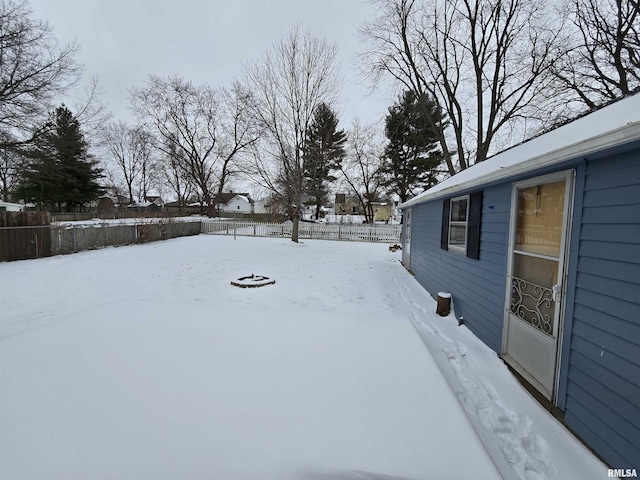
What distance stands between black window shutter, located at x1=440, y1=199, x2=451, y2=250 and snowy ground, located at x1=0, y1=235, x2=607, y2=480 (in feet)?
5.90

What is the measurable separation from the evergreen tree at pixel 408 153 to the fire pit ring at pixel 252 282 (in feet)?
58.1

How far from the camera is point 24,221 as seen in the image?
332 inches

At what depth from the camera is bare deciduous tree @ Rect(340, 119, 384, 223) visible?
73.4ft

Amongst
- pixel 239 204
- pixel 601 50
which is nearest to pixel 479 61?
pixel 601 50

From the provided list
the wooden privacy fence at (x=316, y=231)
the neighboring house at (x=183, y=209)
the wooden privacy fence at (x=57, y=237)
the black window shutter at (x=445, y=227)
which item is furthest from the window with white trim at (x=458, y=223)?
the neighboring house at (x=183, y=209)

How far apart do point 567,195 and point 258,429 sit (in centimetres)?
306

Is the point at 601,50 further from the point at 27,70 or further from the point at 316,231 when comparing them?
the point at 27,70

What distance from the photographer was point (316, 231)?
Result: 17.1 metres

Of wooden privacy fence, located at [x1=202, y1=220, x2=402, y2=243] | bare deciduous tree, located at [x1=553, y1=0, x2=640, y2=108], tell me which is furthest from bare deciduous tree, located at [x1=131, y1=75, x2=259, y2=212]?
bare deciduous tree, located at [x1=553, y1=0, x2=640, y2=108]

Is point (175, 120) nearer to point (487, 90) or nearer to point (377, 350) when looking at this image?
point (487, 90)

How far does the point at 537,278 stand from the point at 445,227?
2628 mm

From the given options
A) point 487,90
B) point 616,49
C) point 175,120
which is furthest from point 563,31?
point 175,120

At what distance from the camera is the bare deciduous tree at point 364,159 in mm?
22380

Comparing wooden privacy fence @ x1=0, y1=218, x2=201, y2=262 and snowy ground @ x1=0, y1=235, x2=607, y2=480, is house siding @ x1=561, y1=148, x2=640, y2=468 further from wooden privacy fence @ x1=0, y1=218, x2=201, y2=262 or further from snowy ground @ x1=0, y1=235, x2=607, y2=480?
wooden privacy fence @ x1=0, y1=218, x2=201, y2=262
